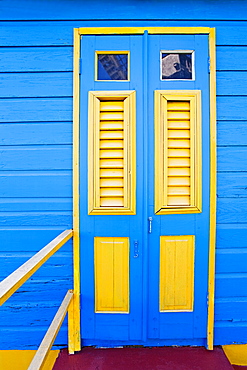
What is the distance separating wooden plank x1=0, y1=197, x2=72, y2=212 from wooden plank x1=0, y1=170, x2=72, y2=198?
0.03 metres

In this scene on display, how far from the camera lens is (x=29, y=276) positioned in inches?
51.7

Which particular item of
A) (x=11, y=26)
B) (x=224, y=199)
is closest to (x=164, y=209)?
(x=224, y=199)

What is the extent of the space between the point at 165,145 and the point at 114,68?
0.76 m

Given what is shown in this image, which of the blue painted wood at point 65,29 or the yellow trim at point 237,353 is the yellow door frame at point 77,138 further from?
the yellow trim at point 237,353

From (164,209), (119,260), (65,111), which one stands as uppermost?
(65,111)

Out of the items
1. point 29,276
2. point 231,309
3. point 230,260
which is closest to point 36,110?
point 29,276

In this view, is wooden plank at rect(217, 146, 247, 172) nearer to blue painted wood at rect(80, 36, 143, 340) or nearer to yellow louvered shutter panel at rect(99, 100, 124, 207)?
blue painted wood at rect(80, 36, 143, 340)

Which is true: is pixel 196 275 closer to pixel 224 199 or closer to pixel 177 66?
pixel 224 199

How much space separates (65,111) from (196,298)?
6.18 feet

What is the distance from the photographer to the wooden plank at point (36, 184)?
2102 millimetres

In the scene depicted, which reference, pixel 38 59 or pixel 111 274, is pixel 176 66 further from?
pixel 111 274

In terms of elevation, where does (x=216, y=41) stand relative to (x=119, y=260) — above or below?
above

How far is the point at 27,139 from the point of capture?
211cm

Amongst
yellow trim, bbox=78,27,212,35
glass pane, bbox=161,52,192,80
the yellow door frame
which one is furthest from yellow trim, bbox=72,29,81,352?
glass pane, bbox=161,52,192,80
